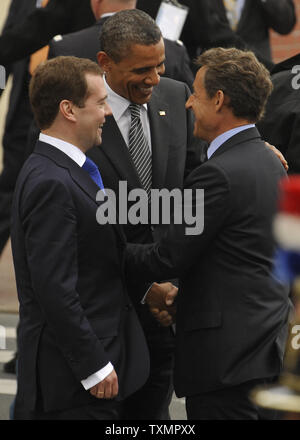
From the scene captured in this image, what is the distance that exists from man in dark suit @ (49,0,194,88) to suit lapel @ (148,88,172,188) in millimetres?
642

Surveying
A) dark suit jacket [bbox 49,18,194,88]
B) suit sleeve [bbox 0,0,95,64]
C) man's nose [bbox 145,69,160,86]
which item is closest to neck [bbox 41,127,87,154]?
man's nose [bbox 145,69,160,86]

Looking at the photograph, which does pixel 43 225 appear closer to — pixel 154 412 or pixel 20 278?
pixel 20 278

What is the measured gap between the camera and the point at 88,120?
3.36m

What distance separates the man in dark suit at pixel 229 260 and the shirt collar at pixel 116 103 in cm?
41

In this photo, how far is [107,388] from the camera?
3.25 meters

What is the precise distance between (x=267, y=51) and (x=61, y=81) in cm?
308

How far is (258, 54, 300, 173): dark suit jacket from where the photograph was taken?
4.20 meters

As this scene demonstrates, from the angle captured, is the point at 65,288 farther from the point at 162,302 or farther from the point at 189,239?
the point at 162,302

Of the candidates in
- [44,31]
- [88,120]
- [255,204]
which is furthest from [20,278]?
[44,31]

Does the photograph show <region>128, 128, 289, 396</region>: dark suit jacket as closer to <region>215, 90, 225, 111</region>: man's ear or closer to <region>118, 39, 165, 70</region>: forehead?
<region>215, 90, 225, 111</region>: man's ear

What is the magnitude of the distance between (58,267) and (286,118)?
4.88 feet

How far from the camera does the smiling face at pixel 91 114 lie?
11.0 ft

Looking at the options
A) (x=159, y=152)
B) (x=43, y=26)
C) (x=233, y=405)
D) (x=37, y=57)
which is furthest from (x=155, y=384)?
(x=37, y=57)

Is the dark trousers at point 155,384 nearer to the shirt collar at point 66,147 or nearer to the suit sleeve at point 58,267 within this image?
the suit sleeve at point 58,267
